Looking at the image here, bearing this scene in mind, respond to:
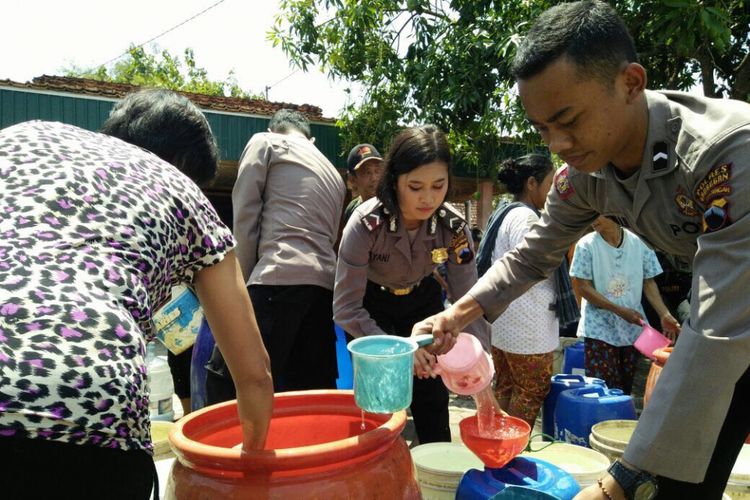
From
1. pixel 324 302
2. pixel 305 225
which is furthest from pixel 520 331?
pixel 305 225

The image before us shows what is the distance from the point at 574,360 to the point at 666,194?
294cm

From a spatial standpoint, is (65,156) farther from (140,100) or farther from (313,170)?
(313,170)

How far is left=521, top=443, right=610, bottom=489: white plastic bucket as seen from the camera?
196cm

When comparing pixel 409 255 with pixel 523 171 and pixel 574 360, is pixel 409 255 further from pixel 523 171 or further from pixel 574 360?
pixel 574 360

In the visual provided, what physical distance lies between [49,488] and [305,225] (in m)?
1.92

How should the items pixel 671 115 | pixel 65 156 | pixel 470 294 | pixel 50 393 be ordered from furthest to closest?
pixel 470 294 < pixel 671 115 < pixel 65 156 < pixel 50 393

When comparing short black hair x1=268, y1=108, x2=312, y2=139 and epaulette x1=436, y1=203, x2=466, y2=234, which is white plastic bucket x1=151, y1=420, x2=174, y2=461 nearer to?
epaulette x1=436, y1=203, x2=466, y2=234

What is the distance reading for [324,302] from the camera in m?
2.89

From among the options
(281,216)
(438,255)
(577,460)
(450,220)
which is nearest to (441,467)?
(577,460)

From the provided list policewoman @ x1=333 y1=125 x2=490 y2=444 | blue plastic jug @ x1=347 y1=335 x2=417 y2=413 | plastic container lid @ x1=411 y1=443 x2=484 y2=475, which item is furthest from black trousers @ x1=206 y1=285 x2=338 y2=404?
blue plastic jug @ x1=347 y1=335 x2=417 y2=413

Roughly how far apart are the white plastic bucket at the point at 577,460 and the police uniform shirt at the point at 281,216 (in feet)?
3.96

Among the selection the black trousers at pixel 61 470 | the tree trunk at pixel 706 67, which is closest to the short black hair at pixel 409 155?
the black trousers at pixel 61 470

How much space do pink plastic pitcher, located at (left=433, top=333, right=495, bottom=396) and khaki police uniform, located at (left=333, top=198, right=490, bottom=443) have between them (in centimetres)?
63

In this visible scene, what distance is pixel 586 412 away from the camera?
2.76 m
